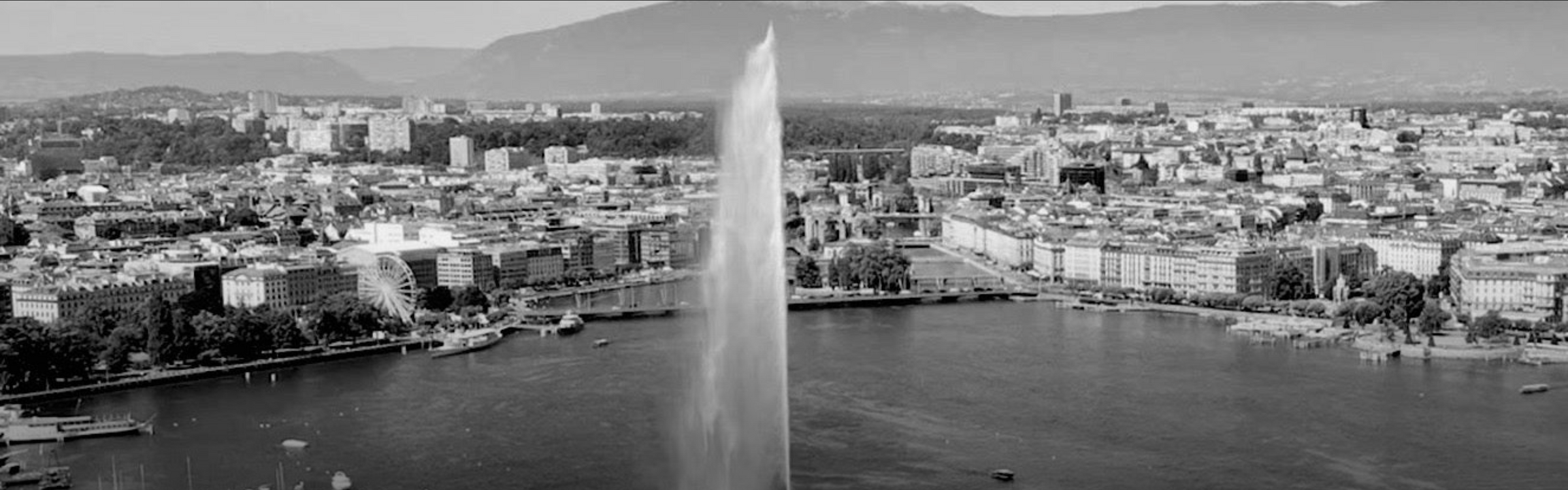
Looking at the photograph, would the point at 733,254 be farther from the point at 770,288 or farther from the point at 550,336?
the point at 550,336

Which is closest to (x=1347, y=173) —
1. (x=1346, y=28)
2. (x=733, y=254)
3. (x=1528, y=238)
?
(x=1528, y=238)

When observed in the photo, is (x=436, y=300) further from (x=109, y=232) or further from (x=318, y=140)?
(x=318, y=140)

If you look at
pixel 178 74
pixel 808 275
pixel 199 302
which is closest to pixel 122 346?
pixel 199 302

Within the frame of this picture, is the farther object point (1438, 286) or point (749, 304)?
point (1438, 286)

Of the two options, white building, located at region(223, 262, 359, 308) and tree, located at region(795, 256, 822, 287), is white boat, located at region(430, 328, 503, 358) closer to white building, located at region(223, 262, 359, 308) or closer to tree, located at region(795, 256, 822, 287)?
white building, located at region(223, 262, 359, 308)

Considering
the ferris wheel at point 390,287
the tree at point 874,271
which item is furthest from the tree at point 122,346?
the tree at point 874,271

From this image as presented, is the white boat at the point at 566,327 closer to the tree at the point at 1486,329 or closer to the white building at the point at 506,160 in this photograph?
the tree at the point at 1486,329
